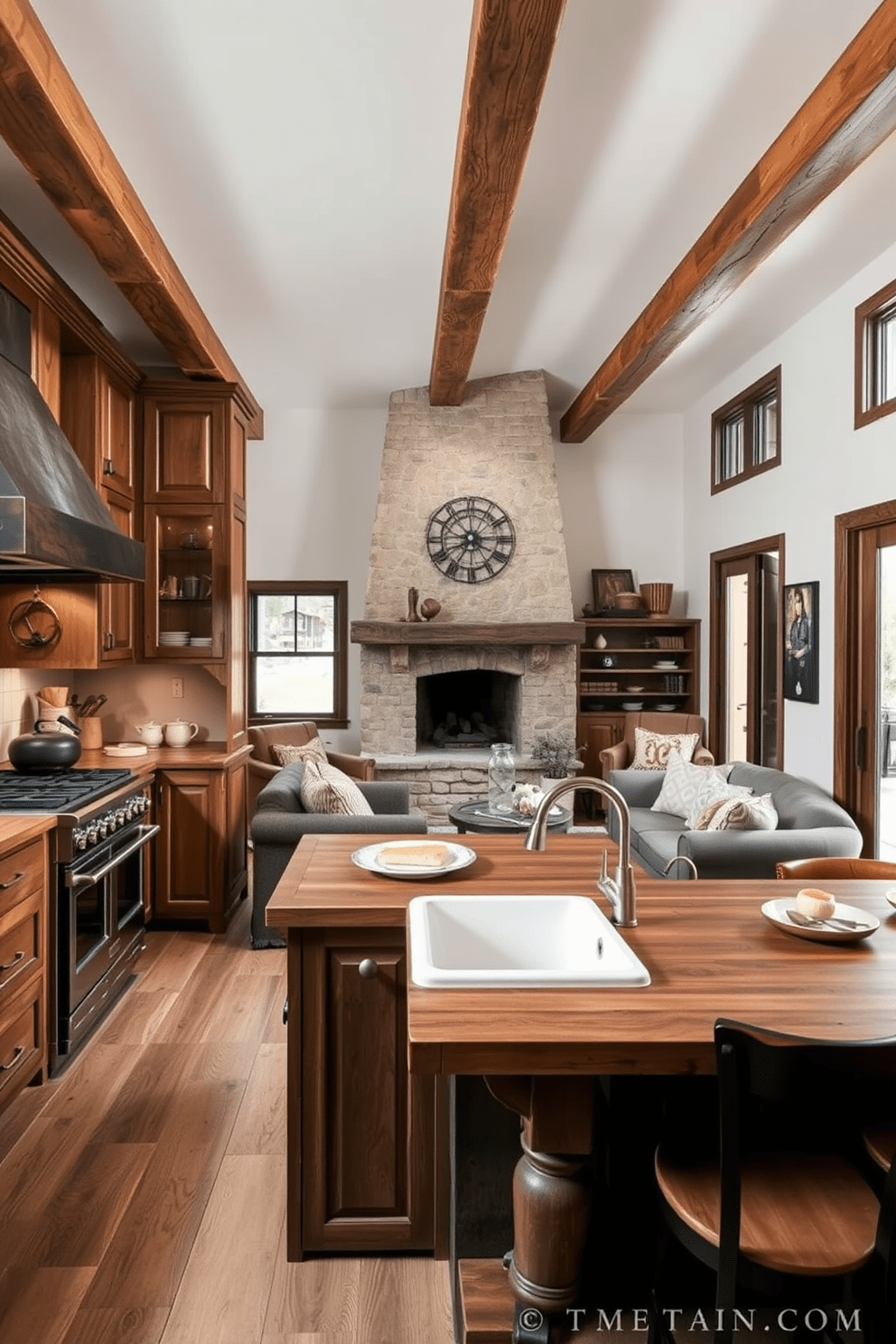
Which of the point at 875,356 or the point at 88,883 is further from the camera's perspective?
the point at 875,356

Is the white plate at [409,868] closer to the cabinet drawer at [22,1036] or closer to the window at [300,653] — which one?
the cabinet drawer at [22,1036]

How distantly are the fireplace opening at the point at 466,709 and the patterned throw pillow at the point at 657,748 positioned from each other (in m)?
1.05

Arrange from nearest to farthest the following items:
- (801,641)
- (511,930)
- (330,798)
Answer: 1. (511,930)
2. (330,798)
3. (801,641)

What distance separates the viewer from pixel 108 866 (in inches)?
133

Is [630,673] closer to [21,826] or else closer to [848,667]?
[848,667]

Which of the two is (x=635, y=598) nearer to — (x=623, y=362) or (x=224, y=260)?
(x=623, y=362)

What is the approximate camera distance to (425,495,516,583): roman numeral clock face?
6.73 m

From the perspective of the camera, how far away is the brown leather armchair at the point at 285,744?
571cm

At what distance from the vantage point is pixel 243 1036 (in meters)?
3.33

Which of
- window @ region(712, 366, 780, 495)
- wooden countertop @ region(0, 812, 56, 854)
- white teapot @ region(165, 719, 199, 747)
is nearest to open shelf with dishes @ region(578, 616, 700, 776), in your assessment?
window @ region(712, 366, 780, 495)

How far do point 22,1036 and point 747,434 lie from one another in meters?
5.53

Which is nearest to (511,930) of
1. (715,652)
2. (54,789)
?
(54,789)

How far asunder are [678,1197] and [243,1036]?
2.28 metres

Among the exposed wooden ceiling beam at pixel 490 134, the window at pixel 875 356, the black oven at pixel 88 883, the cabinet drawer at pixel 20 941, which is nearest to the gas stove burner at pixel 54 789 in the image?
the black oven at pixel 88 883
